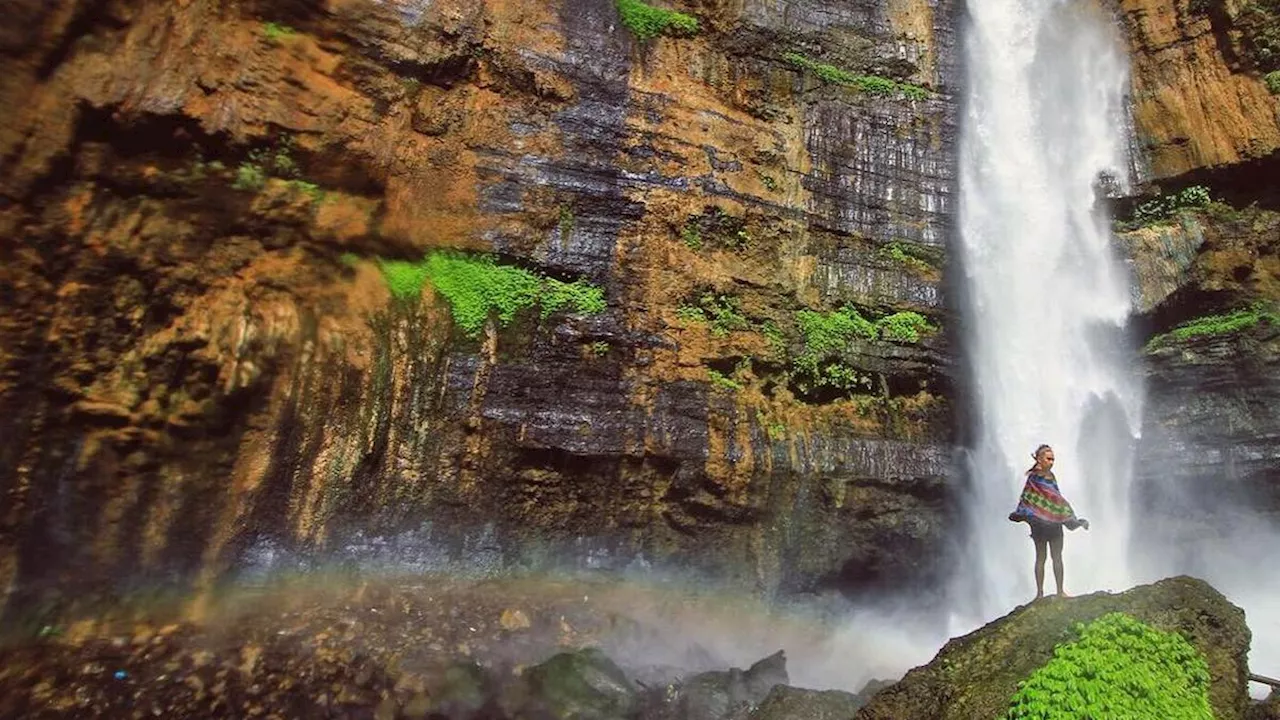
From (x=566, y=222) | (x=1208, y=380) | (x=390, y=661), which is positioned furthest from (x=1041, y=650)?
(x=1208, y=380)

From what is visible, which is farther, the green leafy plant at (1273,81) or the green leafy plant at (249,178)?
the green leafy plant at (1273,81)

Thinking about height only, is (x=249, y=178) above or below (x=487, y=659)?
above

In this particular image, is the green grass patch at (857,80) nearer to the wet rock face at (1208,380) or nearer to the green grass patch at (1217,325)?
the wet rock face at (1208,380)

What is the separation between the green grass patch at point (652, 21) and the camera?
11.2m

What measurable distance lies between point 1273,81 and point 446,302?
1438 centimetres

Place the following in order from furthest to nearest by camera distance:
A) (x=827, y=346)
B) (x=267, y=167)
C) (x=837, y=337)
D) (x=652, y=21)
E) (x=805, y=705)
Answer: (x=652, y=21) < (x=837, y=337) < (x=827, y=346) < (x=267, y=167) < (x=805, y=705)

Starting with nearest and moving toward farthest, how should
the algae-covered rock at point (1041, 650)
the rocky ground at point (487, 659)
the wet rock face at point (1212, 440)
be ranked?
the algae-covered rock at point (1041, 650) < the rocky ground at point (487, 659) < the wet rock face at point (1212, 440)

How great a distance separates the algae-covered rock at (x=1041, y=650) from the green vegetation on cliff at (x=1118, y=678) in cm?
11

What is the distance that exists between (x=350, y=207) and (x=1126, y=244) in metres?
12.6

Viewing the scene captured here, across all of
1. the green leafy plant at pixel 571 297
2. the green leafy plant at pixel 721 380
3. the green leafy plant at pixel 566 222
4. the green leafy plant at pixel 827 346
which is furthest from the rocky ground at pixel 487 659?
the green leafy plant at pixel 566 222

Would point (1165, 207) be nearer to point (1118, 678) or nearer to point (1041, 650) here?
point (1041, 650)

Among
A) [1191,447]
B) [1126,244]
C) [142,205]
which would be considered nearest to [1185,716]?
[142,205]

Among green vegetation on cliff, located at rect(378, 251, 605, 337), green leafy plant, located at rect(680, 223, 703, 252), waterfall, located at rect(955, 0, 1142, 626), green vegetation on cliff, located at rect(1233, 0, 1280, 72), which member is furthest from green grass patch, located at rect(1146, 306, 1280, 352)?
green vegetation on cliff, located at rect(378, 251, 605, 337)

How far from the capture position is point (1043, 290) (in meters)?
12.6
